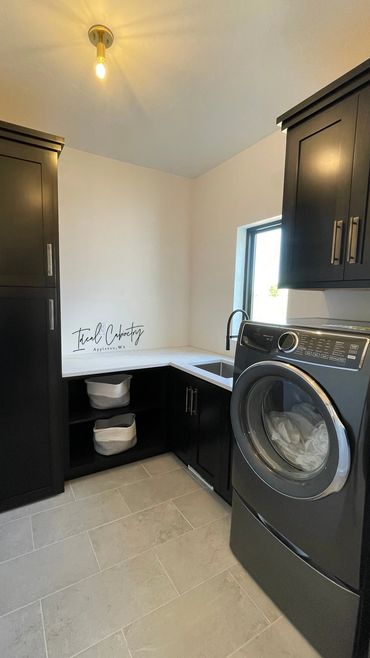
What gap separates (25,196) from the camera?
1670 millimetres

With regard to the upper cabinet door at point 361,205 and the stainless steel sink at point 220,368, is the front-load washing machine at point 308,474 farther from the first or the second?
the stainless steel sink at point 220,368

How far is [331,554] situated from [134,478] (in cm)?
147

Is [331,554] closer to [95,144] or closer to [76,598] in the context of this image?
[76,598]

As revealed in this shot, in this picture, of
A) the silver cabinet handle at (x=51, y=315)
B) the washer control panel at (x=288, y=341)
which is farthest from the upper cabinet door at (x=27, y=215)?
the washer control panel at (x=288, y=341)

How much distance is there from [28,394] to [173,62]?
77.6 inches

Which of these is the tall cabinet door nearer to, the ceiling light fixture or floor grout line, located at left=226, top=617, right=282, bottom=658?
the ceiling light fixture

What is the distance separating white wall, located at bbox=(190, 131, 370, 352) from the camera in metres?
1.84

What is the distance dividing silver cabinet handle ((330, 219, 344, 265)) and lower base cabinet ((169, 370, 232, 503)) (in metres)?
0.94

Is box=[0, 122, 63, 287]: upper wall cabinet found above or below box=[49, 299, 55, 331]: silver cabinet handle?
above

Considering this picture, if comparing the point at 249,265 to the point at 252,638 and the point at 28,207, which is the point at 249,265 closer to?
the point at 28,207

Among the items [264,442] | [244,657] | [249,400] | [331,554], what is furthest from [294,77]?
[244,657]

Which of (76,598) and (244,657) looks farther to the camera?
(76,598)

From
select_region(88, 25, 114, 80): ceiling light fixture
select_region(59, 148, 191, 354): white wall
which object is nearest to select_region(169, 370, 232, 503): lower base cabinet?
select_region(59, 148, 191, 354): white wall

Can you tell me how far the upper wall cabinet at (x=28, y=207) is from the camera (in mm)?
1614
